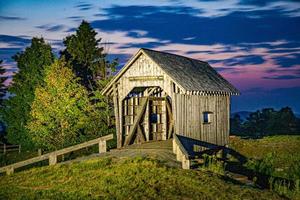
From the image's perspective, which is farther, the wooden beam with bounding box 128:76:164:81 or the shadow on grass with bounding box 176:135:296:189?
the wooden beam with bounding box 128:76:164:81

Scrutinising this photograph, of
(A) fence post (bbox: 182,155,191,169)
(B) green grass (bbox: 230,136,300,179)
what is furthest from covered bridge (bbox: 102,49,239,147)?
(A) fence post (bbox: 182,155,191,169)

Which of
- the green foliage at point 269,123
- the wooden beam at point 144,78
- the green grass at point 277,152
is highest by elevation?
the wooden beam at point 144,78

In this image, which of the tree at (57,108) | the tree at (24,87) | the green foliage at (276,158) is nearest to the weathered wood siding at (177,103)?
the green foliage at (276,158)

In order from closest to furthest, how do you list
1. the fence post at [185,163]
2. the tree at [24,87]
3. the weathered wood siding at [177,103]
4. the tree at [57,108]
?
the fence post at [185,163] < the weathered wood siding at [177,103] < the tree at [57,108] < the tree at [24,87]

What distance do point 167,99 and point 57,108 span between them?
34.3 feet

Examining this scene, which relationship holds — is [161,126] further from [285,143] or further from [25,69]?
[25,69]

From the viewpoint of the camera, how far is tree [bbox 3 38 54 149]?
46094 millimetres

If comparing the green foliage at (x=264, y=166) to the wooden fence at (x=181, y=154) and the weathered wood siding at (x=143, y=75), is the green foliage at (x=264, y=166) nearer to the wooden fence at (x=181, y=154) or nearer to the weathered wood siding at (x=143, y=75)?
the wooden fence at (x=181, y=154)

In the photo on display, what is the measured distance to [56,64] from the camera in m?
37.3

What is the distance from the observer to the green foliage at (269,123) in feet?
244

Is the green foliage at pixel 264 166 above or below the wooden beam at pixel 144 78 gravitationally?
below

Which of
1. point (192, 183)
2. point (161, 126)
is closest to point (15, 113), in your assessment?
point (161, 126)

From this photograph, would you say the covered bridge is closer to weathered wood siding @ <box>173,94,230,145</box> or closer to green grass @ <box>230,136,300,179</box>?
weathered wood siding @ <box>173,94,230,145</box>

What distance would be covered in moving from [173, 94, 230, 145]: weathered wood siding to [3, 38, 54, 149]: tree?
2184 centimetres
